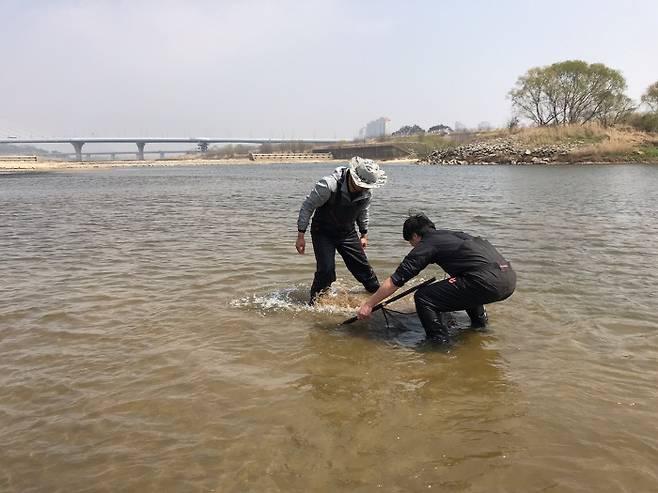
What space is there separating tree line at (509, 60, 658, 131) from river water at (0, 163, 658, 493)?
213ft

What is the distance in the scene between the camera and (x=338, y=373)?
457 cm

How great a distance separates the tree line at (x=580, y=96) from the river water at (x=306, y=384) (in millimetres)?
64805

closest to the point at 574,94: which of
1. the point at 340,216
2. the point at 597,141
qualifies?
the point at 597,141

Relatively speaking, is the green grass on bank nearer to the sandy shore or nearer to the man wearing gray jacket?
the sandy shore

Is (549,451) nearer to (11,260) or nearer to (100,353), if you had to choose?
(100,353)

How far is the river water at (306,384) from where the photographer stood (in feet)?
10.3

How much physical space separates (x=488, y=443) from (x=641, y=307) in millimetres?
4121

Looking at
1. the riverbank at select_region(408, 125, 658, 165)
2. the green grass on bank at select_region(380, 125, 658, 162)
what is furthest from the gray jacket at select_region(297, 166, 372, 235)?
the green grass on bank at select_region(380, 125, 658, 162)

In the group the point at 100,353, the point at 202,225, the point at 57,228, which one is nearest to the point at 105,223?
the point at 57,228

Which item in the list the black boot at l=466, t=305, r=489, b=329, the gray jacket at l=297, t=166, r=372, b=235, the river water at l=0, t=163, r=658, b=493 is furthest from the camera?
the gray jacket at l=297, t=166, r=372, b=235

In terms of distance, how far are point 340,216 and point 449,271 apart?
5.75 feet

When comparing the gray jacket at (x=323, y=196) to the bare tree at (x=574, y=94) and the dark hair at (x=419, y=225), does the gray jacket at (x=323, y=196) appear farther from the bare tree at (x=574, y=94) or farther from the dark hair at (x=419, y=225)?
the bare tree at (x=574, y=94)

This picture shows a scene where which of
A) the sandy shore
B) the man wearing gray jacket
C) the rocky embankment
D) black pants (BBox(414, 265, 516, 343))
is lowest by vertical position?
black pants (BBox(414, 265, 516, 343))

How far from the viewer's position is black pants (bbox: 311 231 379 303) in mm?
6441
